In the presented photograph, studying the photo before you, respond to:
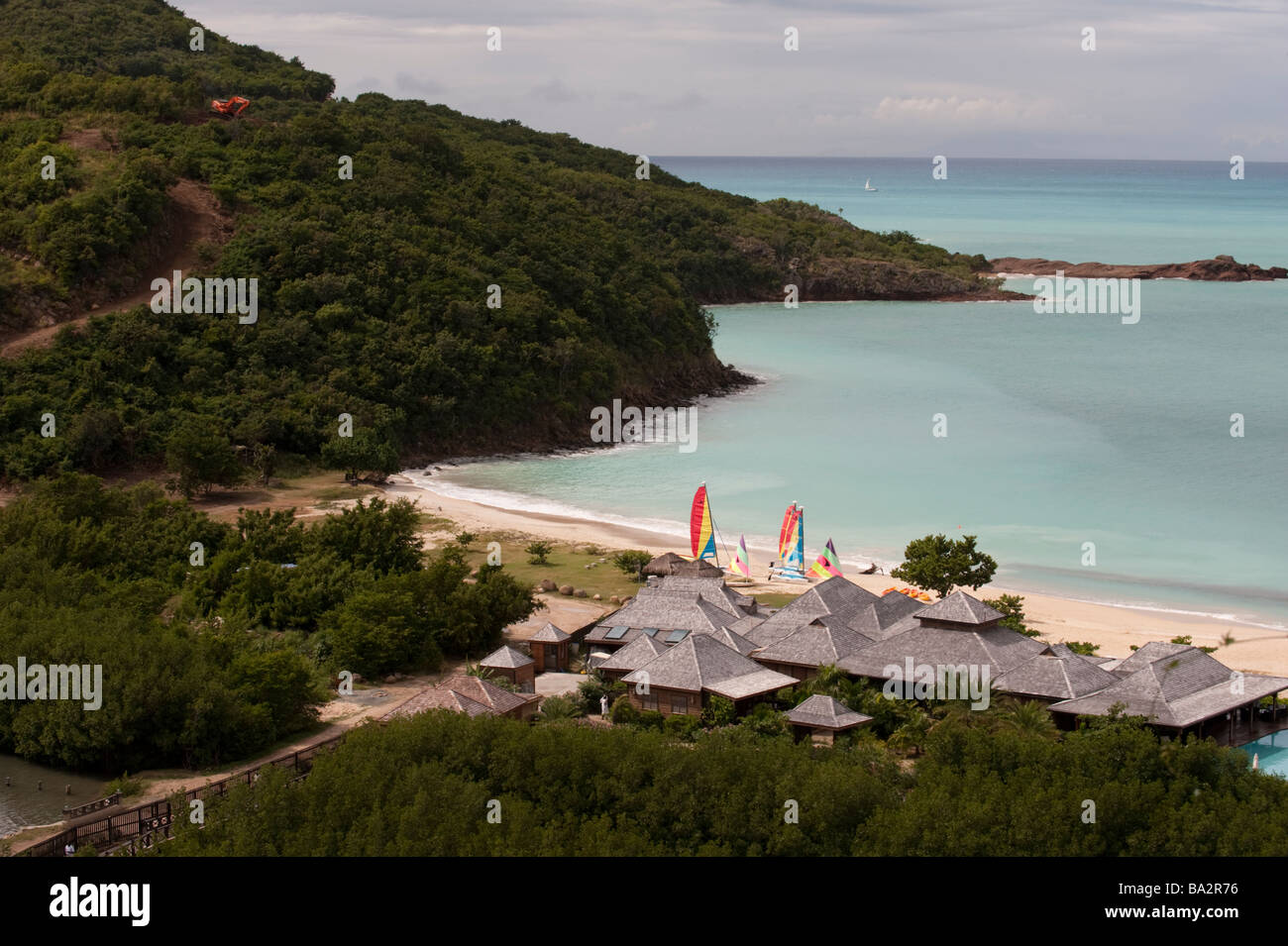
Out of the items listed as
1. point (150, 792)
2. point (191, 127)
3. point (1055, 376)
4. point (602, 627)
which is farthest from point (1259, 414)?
point (150, 792)

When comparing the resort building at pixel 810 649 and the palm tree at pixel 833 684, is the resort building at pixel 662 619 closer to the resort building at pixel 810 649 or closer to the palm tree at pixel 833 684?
the resort building at pixel 810 649

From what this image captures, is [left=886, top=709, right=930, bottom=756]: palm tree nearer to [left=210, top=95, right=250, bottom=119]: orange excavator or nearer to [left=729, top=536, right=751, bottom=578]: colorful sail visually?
[left=729, top=536, right=751, bottom=578]: colorful sail

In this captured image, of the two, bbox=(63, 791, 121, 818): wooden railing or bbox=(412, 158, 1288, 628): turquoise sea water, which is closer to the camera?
bbox=(63, 791, 121, 818): wooden railing

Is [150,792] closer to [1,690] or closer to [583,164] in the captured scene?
[1,690]

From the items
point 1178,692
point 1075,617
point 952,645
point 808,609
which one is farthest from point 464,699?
point 1075,617

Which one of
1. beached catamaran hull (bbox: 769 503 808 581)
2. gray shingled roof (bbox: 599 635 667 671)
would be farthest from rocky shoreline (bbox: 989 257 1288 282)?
gray shingled roof (bbox: 599 635 667 671)

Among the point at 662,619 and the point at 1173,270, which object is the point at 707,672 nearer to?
the point at 662,619

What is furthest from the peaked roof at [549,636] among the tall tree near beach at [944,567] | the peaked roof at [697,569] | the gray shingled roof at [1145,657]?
the gray shingled roof at [1145,657]
